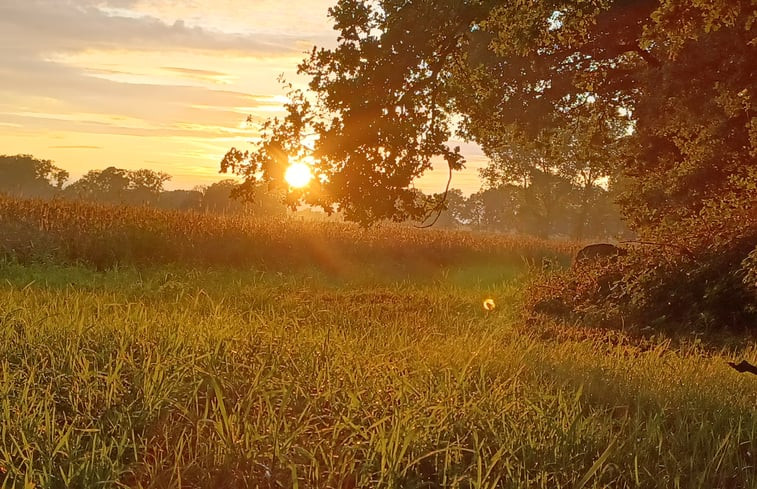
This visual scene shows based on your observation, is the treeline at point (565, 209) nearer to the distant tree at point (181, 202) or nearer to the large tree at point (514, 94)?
the distant tree at point (181, 202)

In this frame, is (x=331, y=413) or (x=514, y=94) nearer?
(x=331, y=413)

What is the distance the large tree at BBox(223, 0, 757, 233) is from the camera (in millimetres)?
11195

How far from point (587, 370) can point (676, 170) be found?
857cm

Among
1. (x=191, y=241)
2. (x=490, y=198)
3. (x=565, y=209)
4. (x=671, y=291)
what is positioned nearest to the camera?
(x=671, y=291)

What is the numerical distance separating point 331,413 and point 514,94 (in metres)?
13.0

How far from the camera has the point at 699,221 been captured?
11.6 meters

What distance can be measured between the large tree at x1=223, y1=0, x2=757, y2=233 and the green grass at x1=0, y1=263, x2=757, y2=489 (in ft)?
20.4

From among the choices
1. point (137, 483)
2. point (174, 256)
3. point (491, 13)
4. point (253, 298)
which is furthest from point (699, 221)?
point (174, 256)

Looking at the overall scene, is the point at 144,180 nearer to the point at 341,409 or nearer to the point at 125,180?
the point at 125,180

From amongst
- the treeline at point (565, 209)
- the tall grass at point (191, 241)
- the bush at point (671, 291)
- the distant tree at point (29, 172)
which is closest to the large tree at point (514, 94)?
the bush at point (671, 291)

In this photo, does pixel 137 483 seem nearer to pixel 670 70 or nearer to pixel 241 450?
pixel 241 450

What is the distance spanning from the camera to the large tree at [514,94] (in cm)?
1120

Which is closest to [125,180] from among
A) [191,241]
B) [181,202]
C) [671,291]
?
[181,202]

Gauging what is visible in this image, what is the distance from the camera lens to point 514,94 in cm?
1538
